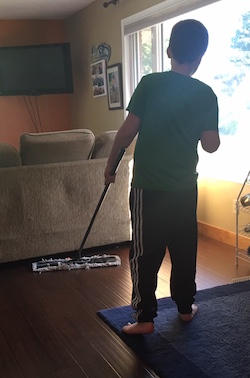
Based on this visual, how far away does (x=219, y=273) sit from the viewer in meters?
2.85

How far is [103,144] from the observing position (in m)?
3.31

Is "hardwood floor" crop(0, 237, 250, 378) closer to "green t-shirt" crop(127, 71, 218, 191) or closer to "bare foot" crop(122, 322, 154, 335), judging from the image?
"bare foot" crop(122, 322, 154, 335)

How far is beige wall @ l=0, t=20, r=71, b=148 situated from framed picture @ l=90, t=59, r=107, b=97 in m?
0.87

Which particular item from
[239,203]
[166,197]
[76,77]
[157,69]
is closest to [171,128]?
[166,197]

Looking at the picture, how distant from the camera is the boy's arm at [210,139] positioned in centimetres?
187

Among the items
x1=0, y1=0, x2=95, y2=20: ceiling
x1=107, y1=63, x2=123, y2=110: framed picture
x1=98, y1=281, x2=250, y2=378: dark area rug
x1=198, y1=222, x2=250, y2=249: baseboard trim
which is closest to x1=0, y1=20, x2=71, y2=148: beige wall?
x1=0, y1=0, x2=95, y2=20: ceiling

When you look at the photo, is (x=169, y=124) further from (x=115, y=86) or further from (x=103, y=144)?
(x=115, y=86)

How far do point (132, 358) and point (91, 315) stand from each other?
1.54 ft

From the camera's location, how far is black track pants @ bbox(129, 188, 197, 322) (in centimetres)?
190

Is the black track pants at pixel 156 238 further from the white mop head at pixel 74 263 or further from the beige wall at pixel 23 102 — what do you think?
the beige wall at pixel 23 102

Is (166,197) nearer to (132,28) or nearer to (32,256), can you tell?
(32,256)

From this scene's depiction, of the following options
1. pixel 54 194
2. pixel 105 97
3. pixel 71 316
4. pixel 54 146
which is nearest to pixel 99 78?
pixel 105 97

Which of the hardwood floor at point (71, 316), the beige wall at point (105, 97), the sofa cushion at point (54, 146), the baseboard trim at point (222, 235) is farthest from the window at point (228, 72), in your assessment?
the sofa cushion at point (54, 146)

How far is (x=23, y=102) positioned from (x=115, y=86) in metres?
1.64
